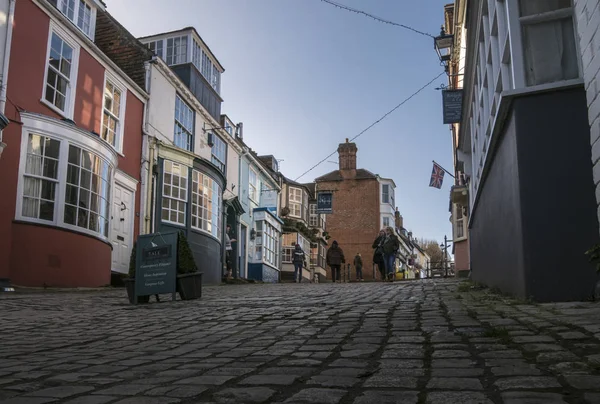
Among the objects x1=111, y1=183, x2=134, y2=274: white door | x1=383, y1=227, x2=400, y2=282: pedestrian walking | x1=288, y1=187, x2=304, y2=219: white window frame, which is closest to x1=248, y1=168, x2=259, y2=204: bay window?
x1=383, y1=227, x2=400, y2=282: pedestrian walking

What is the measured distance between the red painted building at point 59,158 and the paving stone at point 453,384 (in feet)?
36.4

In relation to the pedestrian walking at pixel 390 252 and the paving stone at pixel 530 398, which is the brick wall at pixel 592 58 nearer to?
the paving stone at pixel 530 398

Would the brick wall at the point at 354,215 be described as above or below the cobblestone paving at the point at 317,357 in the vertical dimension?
above

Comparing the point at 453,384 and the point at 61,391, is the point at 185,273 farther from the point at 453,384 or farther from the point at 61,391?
the point at 453,384

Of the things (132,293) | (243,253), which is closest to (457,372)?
(132,293)

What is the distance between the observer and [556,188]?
611 centimetres

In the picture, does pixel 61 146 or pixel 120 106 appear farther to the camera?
pixel 120 106

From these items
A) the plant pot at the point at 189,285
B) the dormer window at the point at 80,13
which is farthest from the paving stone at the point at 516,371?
the dormer window at the point at 80,13

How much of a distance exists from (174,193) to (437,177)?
13389mm

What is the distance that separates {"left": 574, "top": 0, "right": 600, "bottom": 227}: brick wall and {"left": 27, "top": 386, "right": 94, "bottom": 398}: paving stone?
454cm

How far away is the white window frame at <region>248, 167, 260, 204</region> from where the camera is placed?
1168 inches

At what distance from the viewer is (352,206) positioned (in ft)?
179

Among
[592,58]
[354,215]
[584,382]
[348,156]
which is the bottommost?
[584,382]

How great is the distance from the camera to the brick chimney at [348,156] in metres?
55.2
